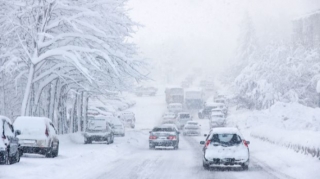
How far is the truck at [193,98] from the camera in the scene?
92.6 metres

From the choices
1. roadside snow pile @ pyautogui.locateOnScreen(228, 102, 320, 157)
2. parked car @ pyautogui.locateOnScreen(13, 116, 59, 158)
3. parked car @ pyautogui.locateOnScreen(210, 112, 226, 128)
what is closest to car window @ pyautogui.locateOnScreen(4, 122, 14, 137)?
parked car @ pyautogui.locateOnScreen(13, 116, 59, 158)

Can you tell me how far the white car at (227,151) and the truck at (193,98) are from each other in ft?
232

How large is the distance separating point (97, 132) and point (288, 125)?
Answer: 2135 centimetres

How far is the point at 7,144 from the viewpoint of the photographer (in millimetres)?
19719

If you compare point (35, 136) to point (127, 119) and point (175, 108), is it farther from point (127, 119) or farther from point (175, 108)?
point (175, 108)

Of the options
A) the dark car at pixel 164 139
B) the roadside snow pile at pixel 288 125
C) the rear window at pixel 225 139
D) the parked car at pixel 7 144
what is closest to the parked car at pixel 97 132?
the dark car at pixel 164 139

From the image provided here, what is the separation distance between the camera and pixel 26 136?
24.1 metres

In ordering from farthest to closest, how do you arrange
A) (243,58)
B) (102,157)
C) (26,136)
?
(243,58)
(102,157)
(26,136)

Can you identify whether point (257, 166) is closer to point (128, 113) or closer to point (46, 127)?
point (46, 127)

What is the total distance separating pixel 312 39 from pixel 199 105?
23427mm

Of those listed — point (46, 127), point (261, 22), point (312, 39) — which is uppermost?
point (261, 22)

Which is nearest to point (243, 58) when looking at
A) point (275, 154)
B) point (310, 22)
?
point (310, 22)

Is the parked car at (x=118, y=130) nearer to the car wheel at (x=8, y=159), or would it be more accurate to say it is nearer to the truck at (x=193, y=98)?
the car wheel at (x=8, y=159)

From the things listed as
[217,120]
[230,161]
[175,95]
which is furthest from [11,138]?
[175,95]
